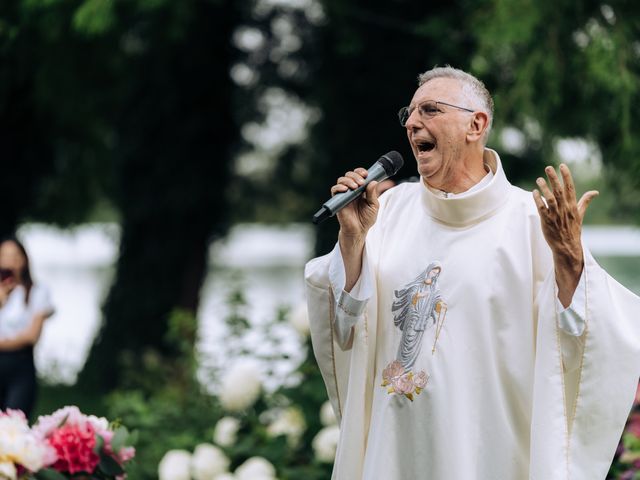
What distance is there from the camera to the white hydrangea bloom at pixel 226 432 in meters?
5.29

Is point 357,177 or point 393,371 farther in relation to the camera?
point 393,371

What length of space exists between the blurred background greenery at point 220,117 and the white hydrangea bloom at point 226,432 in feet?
0.63

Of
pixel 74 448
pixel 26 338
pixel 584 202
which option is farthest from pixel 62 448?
pixel 26 338

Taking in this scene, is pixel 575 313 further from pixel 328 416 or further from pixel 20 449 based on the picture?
pixel 328 416

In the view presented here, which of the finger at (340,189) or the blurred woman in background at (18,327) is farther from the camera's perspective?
the blurred woman in background at (18,327)

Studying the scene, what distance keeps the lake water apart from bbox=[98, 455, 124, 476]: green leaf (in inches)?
103

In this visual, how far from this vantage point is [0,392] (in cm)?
665

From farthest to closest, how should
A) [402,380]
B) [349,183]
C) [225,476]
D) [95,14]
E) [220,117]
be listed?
[220,117] < [95,14] < [225,476] < [402,380] < [349,183]

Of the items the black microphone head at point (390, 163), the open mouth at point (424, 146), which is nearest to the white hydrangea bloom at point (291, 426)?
the black microphone head at point (390, 163)

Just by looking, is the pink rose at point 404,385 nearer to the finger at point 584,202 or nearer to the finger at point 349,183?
the finger at point 349,183

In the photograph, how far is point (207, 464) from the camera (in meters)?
4.90

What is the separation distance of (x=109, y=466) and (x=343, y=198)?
107 centimetres

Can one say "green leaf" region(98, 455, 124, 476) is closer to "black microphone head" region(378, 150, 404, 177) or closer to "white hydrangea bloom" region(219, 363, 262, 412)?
"black microphone head" region(378, 150, 404, 177)

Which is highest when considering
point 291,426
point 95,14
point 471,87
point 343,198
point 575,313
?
point 95,14
